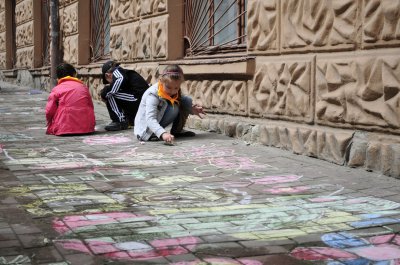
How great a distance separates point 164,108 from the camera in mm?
7070

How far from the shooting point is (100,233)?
10.7ft

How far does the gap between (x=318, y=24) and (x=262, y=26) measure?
1038 millimetres

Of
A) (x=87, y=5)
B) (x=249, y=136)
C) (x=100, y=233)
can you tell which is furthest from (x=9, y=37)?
(x=100, y=233)

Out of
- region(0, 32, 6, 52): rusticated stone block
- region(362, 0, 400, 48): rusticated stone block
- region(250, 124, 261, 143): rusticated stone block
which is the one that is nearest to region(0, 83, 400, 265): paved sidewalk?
region(250, 124, 261, 143): rusticated stone block

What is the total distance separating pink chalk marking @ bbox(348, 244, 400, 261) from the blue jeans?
14.2 feet

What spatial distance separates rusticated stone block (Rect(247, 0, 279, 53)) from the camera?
6363 millimetres

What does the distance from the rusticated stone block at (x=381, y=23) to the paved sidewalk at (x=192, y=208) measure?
1.06m

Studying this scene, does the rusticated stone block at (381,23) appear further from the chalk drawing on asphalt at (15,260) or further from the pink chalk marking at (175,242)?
the chalk drawing on asphalt at (15,260)

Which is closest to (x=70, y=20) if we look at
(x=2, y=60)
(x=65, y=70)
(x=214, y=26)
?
(x=65, y=70)

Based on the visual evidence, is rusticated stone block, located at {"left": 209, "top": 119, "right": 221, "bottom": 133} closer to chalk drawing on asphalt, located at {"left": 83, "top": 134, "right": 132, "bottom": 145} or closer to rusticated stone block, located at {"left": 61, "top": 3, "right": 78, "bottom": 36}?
chalk drawing on asphalt, located at {"left": 83, "top": 134, "right": 132, "bottom": 145}

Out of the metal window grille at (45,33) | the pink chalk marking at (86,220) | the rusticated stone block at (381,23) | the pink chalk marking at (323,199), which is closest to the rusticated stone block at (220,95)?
the rusticated stone block at (381,23)

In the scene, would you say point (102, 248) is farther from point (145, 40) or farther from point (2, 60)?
point (2, 60)

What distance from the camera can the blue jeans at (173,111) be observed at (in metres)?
7.11

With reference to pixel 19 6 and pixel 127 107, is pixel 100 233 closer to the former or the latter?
pixel 127 107
